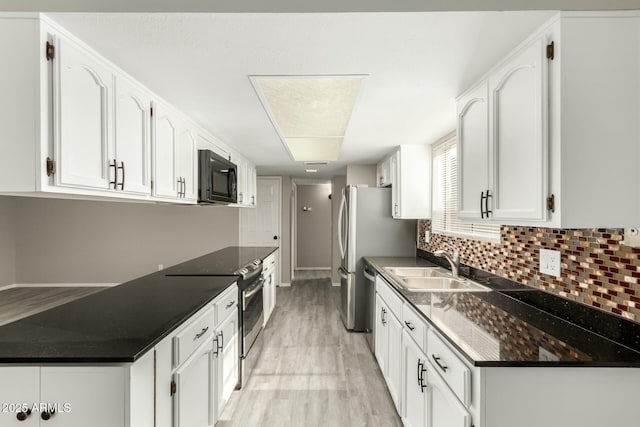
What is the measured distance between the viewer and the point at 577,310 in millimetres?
1369

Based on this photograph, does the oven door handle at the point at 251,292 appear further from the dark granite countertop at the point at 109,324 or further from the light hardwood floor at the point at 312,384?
the light hardwood floor at the point at 312,384

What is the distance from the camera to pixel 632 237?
3.76 ft

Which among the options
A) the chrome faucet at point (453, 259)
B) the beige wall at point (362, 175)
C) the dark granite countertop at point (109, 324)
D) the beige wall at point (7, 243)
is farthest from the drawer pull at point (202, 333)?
the beige wall at point (7, 243)

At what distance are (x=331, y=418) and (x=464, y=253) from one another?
168 cm

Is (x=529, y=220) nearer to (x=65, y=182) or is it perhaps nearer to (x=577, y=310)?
(x=577, y=310)

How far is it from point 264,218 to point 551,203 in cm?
517

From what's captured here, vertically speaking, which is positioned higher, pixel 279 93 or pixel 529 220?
pixel 279 93

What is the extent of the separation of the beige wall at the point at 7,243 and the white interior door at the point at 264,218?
418cm

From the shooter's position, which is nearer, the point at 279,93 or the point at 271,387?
the point at 279,93

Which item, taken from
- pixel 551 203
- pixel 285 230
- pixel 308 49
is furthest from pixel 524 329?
pixel 285 230

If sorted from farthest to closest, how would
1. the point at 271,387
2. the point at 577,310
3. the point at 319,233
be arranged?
the point at 319,233
the point at 271,387
the point at 577,310

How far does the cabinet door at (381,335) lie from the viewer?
241cm
